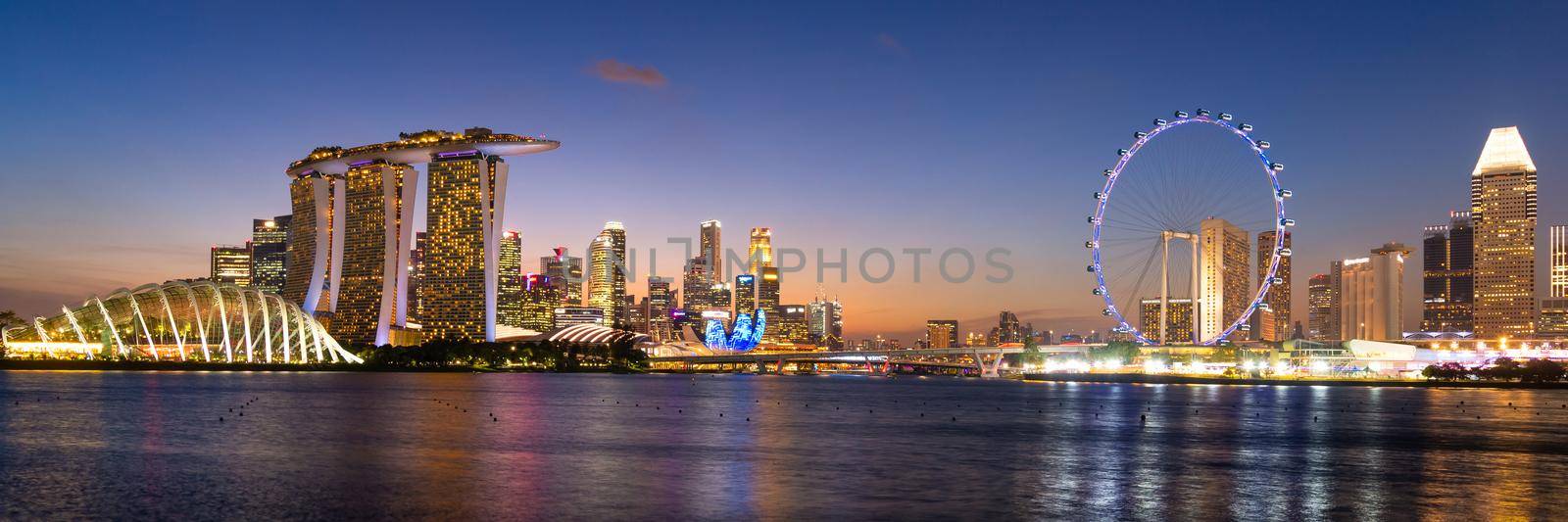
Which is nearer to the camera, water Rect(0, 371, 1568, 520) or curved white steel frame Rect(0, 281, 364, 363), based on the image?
water Rect(0, 371, 1568, 520)

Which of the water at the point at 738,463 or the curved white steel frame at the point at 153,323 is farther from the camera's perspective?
the curved white steel frame at the point at 153,323

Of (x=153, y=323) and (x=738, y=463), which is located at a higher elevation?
(x=153, y=323)

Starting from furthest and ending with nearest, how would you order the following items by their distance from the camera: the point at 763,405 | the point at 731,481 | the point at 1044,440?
the point at 763,405 → the point at 1044,440 → the point at 731,481

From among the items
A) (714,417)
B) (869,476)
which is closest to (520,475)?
(869,476)

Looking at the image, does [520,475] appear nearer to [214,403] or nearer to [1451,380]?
[214,403]

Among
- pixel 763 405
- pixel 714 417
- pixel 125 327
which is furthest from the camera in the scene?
pixel 125 327
